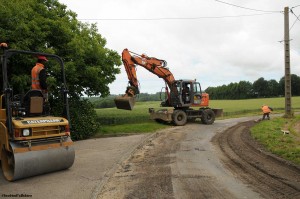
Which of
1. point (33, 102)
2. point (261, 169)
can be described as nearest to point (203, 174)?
point (261, 169)

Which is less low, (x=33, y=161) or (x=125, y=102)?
(x=125, y=102)

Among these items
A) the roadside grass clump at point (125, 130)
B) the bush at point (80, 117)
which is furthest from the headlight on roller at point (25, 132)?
the roadside grass clump at point (125, 130)

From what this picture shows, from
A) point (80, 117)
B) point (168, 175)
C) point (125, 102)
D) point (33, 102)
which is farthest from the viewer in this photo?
point (125, 102)

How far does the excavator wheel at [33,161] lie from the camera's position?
706 centimetres

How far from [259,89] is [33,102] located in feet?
308

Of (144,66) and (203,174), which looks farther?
(144,66)

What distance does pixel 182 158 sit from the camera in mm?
9852

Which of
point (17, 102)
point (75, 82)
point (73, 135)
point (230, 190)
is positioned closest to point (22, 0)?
point (75, 82)

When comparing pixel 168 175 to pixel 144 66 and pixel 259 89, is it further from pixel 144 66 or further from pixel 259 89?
pixel 259 89

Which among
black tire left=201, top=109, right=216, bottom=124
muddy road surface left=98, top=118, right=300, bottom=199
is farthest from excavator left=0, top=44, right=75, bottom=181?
black tire left=201, top=109, right=216, bottom=124

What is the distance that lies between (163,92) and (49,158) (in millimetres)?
14738

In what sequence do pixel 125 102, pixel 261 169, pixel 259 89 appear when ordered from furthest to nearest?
pixel 259 89
pixel 125 102
pixel 261 169

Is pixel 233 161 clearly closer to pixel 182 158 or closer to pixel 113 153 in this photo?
pixel 182 158

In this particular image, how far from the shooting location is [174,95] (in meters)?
21.0
